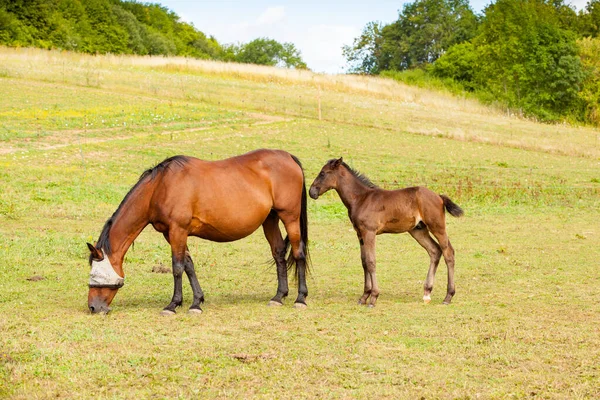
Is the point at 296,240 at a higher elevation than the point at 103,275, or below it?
higher

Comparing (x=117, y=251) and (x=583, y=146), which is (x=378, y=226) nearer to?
(x=117, y=251)

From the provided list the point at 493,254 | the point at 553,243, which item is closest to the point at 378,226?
the point at 493,254

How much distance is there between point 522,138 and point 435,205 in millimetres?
28656

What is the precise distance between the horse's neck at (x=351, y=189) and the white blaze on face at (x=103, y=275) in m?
3.27

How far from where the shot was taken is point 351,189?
35.0ft

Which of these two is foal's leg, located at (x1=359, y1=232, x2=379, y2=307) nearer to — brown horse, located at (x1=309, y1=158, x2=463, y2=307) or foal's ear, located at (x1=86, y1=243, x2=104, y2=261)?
brown horse, located at (x1=309, y1=158, x2=463, y2=307)

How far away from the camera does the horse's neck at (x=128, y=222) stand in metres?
9.45

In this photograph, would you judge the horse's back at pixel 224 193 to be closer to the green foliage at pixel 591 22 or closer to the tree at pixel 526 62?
the tree at pixel 526 62

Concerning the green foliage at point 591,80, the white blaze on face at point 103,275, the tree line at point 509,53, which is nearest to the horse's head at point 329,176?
the white blaze on face at point 103,275

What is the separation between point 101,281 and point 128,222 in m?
0.79

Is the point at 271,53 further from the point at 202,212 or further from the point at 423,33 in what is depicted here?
the point at 202,212

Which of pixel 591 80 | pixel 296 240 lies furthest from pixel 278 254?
pixel 591 80

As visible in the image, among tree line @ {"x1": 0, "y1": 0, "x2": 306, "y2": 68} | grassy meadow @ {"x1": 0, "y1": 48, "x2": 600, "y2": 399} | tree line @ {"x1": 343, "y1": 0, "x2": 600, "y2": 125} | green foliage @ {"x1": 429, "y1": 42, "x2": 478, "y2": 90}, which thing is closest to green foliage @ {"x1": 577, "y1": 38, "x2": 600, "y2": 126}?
tree line @ {"x1": 343, "y1": 0, "x2": 600, "y2": 125}

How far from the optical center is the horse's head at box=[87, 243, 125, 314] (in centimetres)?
925
